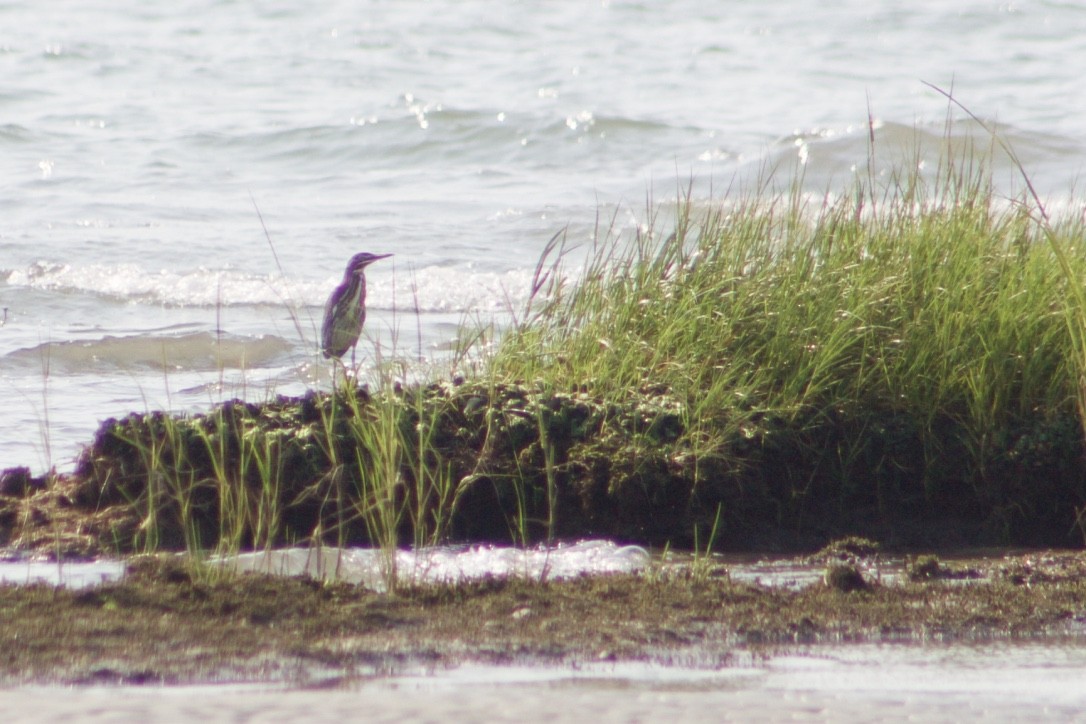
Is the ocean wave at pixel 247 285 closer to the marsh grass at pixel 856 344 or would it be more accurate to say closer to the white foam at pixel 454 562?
the marsh grass at pixel 856 344

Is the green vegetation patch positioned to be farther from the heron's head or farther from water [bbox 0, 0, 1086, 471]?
the heron's head

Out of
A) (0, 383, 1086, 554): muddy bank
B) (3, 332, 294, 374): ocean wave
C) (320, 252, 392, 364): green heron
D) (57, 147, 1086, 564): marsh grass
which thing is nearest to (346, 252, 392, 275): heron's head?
(320, 252, 392, 364): green heron

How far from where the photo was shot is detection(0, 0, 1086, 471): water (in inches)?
362

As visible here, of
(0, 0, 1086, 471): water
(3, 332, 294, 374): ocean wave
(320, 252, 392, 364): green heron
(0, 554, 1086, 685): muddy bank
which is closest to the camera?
(0, 554, 1086, 685): muddy bank

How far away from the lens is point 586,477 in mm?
4777

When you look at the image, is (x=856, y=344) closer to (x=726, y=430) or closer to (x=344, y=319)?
(x=726, y=430)

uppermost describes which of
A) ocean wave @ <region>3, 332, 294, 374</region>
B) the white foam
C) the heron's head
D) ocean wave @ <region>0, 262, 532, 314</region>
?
the heron's head

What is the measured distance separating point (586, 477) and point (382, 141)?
11920 millimetres

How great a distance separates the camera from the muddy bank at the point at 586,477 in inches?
186

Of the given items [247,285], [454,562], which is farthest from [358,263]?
[247,285]

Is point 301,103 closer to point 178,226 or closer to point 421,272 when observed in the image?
point 178,226

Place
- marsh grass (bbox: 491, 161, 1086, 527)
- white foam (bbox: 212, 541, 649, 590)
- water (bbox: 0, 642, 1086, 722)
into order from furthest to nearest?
marsh grass (bbox: 491, 161, 1086, 527)
white foam (bbox: 212, 541, 649, 590)
water (bbox: 0, 642, 1086, 722)

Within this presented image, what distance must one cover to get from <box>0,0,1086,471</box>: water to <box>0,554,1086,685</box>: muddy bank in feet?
7.66

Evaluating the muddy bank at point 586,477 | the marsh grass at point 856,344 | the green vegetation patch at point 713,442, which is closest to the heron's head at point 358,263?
the marsh grass at point 856,344
